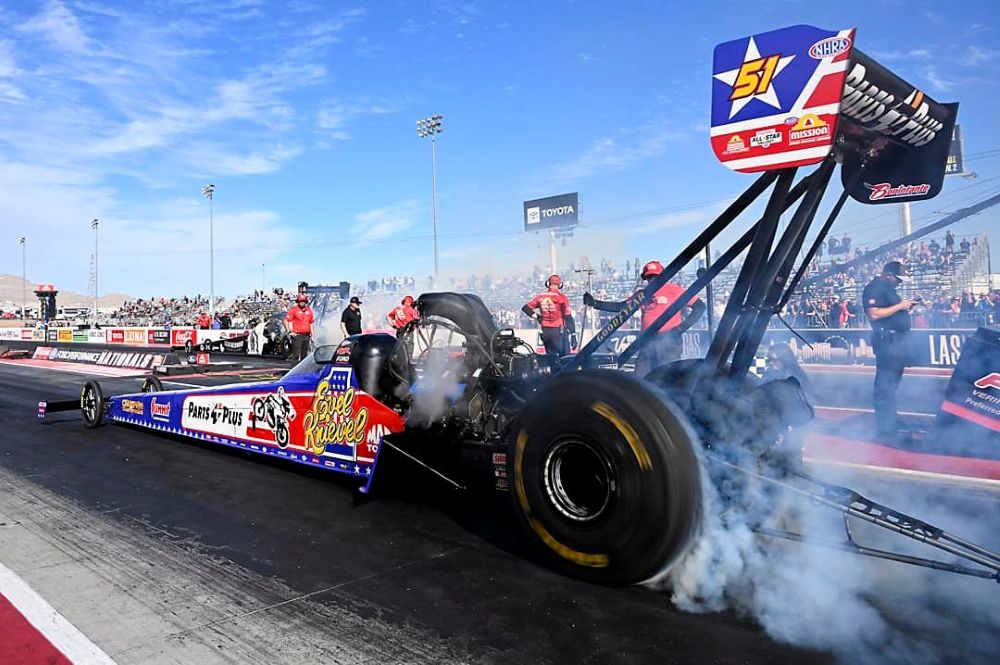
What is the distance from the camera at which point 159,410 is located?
661 centimetres

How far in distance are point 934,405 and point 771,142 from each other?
7.70 m

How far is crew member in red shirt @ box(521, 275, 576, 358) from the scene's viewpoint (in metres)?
9.32

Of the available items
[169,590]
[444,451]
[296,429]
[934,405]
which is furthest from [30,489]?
[934,405]

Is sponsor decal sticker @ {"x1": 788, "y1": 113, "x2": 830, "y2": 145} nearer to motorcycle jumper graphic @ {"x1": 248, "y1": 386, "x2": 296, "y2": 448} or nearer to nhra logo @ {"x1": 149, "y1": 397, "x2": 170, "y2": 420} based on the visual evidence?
motorcycle jumper graphic @ {"x1": 248, "y1": 386, "x2": 296, "y2": 448}

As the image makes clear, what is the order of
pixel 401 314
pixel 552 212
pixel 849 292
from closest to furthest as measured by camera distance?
1. pixel 401 314
2. pixel 849 292
3. pixel 552 212

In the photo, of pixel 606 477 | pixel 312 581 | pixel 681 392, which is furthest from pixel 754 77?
pixel 312 581

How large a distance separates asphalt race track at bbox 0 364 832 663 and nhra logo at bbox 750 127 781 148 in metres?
1.96

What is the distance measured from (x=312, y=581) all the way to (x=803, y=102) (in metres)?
3.07

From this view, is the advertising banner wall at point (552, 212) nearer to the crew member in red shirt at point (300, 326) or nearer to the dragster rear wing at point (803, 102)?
the crew member in red shirt at point (300, 326)

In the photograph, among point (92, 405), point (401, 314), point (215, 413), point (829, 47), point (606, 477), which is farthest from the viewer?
point (401, 314)

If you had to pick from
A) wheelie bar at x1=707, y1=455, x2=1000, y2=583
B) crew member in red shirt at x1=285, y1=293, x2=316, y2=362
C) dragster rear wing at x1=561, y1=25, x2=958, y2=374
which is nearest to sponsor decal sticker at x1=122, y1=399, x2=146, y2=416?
dragster rear wing at x1=561, y1=25, x2=958, y2=374

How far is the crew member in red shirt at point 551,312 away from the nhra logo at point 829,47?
6.78 meters

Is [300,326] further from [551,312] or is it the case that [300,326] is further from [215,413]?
[215,413]

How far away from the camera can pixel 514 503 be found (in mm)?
3299
